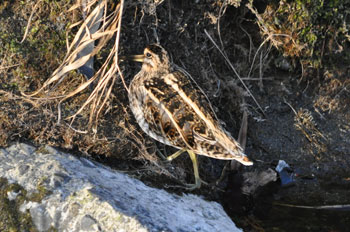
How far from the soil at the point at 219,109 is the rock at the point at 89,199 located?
0.18 m

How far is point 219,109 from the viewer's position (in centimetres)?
485

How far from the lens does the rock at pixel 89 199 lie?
3.12 m

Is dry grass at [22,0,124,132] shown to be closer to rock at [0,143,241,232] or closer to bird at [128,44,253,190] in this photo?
bird at [128,44,253,190]

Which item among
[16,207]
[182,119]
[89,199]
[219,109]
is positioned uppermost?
[182,119]

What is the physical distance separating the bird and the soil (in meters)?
0.19

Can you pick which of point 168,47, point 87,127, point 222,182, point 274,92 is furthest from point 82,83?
point 274,92

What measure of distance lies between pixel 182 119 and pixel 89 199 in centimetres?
99

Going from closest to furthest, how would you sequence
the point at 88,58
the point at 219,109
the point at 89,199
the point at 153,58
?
the point at 89,199 → the point at 88,58 → the point at 153,58 → the point at 219,109

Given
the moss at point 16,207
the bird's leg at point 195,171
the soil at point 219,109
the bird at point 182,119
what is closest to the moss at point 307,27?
the soil at point 219,109

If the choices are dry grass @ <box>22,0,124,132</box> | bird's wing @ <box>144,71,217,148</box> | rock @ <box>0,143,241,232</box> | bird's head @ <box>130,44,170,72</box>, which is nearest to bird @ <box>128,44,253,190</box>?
bird's wing @ <box>144,71,217,148</box>

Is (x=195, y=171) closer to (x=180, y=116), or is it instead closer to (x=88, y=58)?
(x=180, y=116)

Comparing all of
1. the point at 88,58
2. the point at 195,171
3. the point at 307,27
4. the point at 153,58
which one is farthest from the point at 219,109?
the point at 88,58

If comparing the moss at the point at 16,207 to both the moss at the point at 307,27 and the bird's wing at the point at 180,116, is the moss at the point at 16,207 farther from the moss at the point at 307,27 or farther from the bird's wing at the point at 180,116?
the moss at the point at 307,27

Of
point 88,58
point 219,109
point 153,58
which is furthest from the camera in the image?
point 219,109
